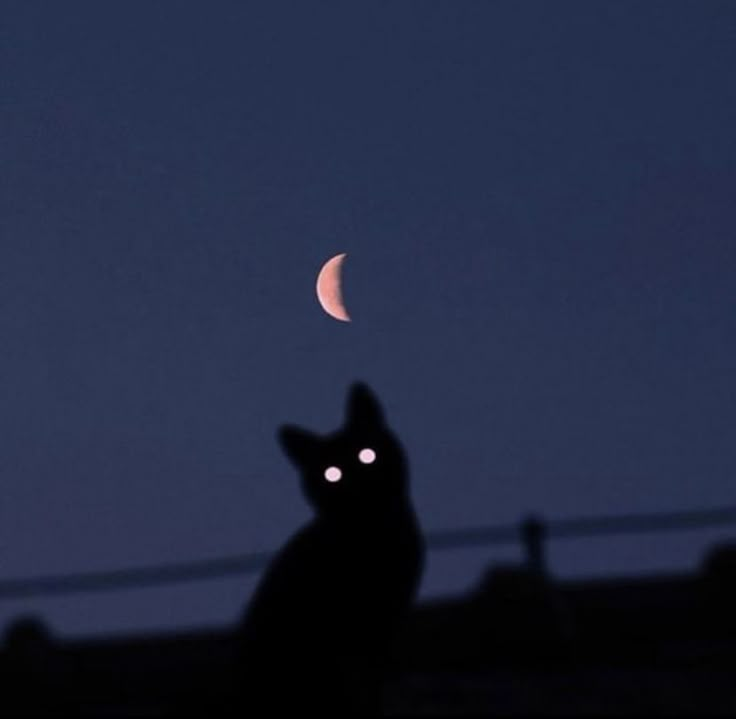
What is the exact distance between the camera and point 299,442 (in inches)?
466

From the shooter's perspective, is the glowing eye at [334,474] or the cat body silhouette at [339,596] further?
the glowing eye at [334,474]

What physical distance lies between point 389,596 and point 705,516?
289cm

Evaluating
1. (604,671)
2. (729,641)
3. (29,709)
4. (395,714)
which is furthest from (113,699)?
(729,641)

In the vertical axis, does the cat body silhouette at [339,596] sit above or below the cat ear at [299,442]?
below

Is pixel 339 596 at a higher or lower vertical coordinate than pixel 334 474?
lower

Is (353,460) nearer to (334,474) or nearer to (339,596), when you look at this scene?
(334,474)

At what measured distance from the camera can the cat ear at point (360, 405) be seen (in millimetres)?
11789

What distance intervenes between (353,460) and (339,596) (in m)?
1.19

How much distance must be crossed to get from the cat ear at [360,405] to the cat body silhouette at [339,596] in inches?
9.4

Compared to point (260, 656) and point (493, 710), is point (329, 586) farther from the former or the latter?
point (493, 710)

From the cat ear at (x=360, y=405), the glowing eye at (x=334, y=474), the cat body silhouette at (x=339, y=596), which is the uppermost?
the cat ear at (x=360, y=405)

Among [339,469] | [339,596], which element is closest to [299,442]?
[339,469]

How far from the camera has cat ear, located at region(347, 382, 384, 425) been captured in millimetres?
11789

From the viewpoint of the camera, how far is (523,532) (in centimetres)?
1272
